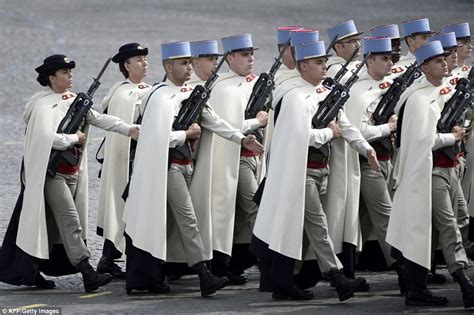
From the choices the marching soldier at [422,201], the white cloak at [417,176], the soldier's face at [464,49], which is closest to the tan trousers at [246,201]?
the marching soldier at [422,201]

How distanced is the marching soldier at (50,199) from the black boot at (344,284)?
1.92 meters

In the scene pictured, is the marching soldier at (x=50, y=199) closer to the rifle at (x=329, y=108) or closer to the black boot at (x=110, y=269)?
the black boot at (x=110, y=269)

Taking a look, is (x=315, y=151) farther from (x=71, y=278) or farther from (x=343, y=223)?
(x=71, y=278)

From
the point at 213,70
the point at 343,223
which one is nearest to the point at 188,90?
the point at 213,70

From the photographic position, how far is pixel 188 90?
13.2m

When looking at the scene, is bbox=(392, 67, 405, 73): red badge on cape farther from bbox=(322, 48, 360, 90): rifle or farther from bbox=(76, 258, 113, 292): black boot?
bbox=(76, 258, 113, 292): black boot

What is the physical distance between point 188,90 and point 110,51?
55.7 ft

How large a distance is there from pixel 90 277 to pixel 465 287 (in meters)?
3.06

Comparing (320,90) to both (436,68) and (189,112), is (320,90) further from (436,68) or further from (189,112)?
(189,112)

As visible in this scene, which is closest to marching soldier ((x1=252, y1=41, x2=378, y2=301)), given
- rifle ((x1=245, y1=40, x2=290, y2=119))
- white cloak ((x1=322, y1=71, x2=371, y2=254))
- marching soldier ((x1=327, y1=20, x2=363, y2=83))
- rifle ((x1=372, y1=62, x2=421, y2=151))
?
white cloak ((x1=322, y1=71, x2=371, y2=254))

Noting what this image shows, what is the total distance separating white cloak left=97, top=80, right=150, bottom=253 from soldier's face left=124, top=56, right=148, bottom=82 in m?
0.08

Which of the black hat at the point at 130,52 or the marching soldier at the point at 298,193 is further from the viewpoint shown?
the black hat at the point at 130,52

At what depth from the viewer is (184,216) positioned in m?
13.0

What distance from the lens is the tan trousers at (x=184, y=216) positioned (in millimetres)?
12953
